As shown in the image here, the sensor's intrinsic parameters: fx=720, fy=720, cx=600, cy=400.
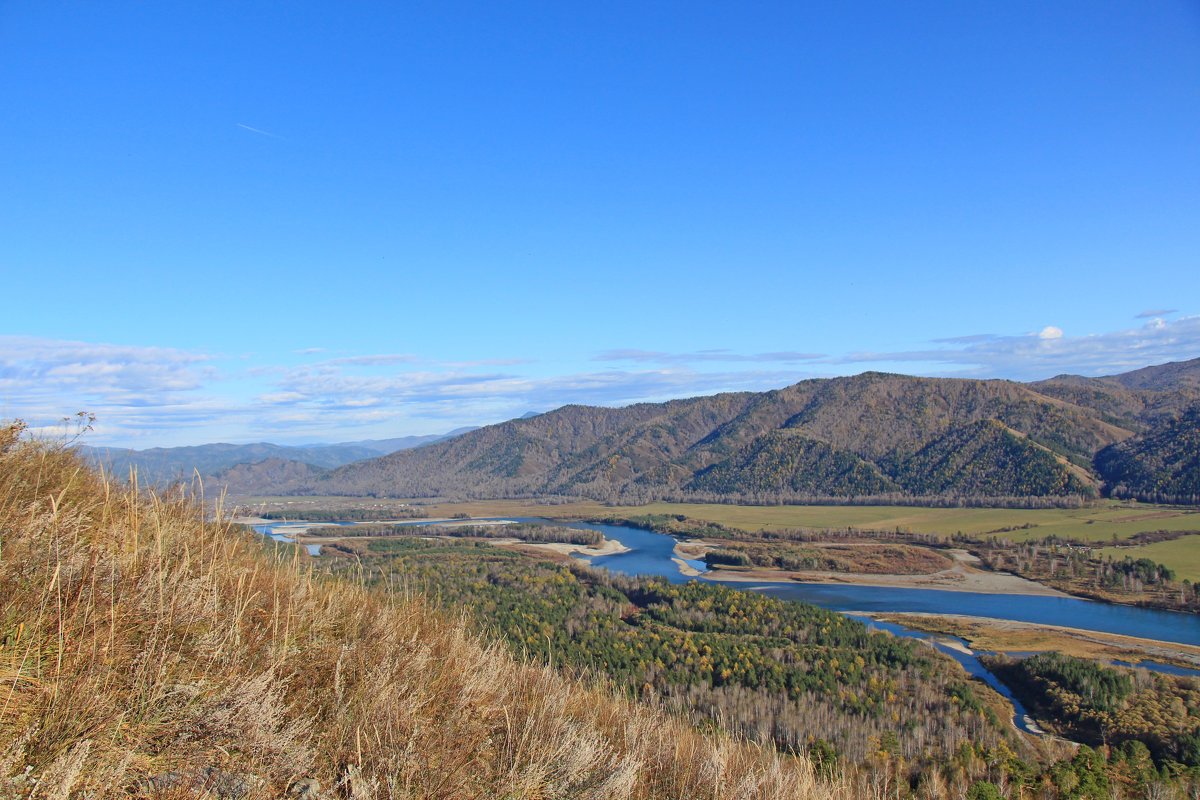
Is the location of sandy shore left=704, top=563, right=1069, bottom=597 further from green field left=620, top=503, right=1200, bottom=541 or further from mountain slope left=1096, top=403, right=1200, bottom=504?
mountain slope left=1096, top=403, right=1200, bottom=504

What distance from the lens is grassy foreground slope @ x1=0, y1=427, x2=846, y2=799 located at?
323 cm

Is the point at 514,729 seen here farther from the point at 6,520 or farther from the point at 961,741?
the point at 961,741

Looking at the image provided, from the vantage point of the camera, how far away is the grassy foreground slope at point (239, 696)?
10.6 ft

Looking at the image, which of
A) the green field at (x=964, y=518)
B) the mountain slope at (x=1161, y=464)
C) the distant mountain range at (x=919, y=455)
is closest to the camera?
the green field at (x=964, y=518)

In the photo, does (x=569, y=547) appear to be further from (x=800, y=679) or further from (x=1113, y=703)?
(x=1113, y=703)

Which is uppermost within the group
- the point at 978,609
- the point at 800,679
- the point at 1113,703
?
the point at 800,679

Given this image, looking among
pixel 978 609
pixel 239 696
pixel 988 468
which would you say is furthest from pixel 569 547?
pixel 988 468

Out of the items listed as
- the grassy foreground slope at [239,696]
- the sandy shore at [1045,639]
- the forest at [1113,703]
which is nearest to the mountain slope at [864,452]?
the sandy shore at [1045,639]

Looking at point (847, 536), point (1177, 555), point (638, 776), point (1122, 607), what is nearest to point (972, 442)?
point (847, 536)

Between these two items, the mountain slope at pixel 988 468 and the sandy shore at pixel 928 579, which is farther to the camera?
the mountain slope at pixel 988 468

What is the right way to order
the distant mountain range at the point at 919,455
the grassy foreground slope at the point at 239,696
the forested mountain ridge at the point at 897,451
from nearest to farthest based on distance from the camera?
the grassy foreground slope at the point at 239,696 → the distant mountain range at the point at 919,455 → the forested mountain ridge at the point at 897,451

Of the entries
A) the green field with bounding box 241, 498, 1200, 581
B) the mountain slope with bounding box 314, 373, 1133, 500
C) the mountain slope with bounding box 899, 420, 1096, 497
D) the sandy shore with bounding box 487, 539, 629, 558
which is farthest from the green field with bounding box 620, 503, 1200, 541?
the sandy shore with bounding box 487, 539, 629, 558

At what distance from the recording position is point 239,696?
12.8 ft

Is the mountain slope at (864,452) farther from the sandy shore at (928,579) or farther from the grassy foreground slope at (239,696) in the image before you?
the grassy foreground slope at (239,696)
